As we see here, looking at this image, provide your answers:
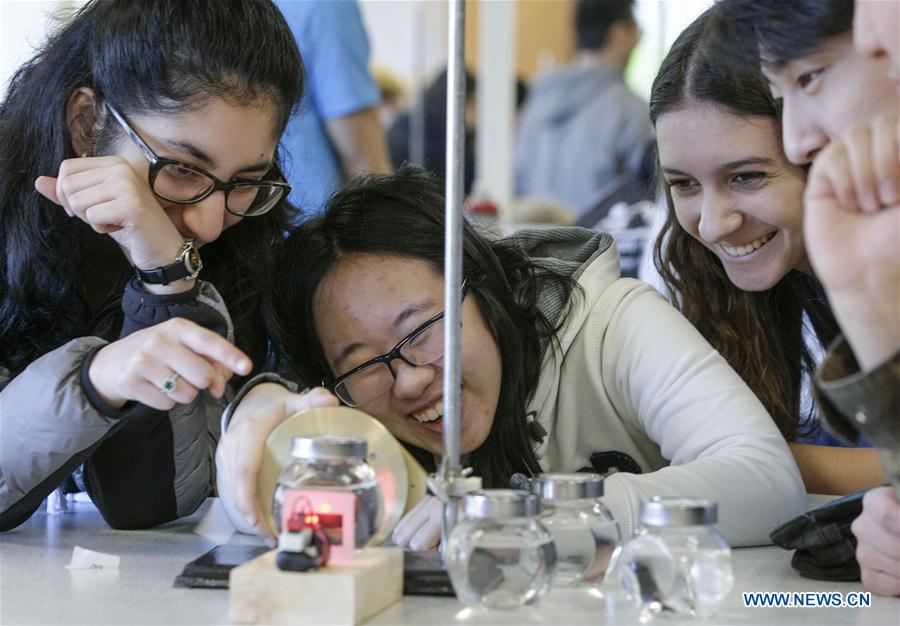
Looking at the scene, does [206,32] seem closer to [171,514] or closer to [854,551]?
[171,514]

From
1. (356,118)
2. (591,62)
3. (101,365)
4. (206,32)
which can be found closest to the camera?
(101,365)

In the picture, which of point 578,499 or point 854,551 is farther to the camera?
point 854,551

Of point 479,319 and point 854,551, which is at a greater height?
point 479,319

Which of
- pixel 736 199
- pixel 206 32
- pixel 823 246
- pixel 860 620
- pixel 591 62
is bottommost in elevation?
pixel 860 620

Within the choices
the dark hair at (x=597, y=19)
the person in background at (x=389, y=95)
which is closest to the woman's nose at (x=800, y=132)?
the dark hair at (x=597, y=19)

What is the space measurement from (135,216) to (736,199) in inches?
32.4

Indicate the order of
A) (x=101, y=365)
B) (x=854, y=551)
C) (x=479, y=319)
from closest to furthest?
(x=854, y=551)
(x=101, y=365)
(x=479, y=319)

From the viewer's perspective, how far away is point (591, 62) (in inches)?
242

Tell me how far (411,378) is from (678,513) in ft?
2.14

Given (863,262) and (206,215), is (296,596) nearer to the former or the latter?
(863,262)

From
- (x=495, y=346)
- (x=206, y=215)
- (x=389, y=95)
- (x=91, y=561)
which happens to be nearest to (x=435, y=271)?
(x=495, y=346)

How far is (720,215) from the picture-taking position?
1649 mm

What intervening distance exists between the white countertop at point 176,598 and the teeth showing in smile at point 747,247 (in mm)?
600

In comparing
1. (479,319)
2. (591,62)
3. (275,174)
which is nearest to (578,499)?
(479,319)
